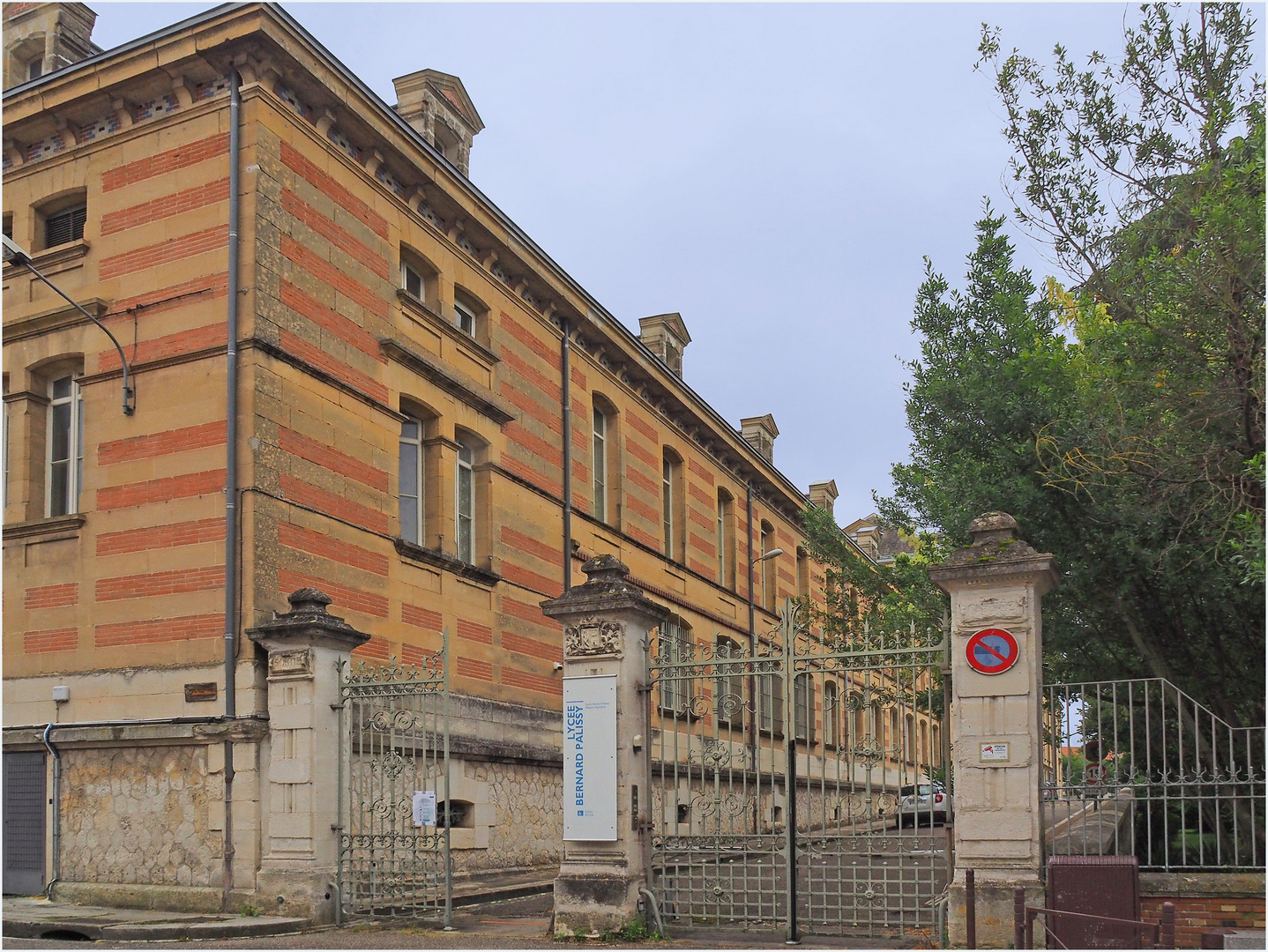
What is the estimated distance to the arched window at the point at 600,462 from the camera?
25078mm

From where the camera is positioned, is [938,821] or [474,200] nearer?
[474,200]

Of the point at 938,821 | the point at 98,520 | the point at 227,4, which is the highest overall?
the point at 227,4

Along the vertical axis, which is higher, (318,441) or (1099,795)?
(318,441)

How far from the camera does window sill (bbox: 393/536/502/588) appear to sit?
1716 cm

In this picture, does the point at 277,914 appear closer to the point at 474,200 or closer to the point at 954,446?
the point at 954,446

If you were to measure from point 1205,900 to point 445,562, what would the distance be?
11.0 metres

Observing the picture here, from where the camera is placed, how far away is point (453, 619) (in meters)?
18.3

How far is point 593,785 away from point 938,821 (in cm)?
1582

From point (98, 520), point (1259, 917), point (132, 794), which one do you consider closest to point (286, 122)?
point (98, 520)

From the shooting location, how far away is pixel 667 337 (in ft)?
105

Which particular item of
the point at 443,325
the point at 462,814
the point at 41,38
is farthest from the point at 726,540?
the point at 41,38

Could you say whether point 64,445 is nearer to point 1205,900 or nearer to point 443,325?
point 443,325

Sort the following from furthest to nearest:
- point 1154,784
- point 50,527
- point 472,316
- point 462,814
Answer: point 472,316
point 462,814
point 50,527
point 1154,784

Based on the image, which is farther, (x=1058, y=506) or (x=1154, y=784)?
(x=1058, y=506)
